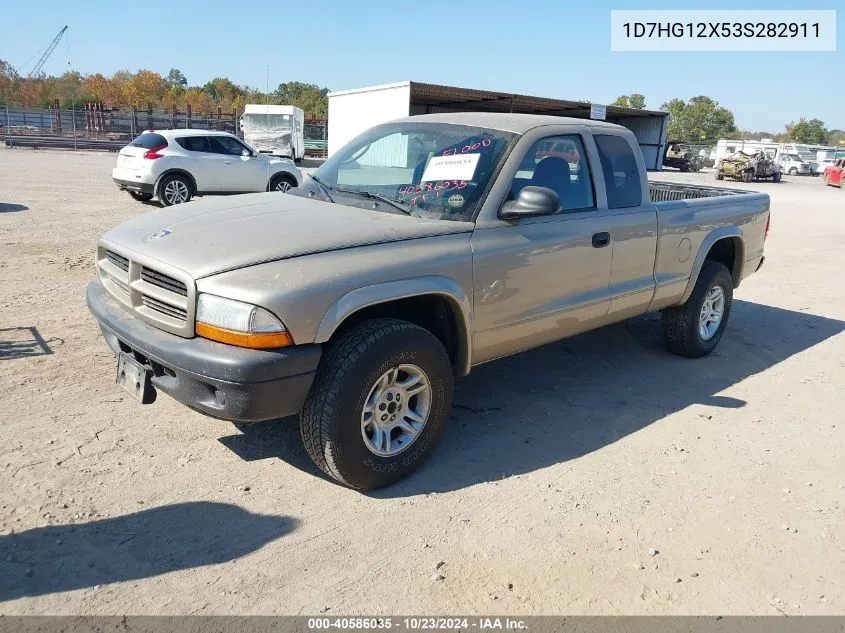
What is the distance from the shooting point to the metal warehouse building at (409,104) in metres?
17.2

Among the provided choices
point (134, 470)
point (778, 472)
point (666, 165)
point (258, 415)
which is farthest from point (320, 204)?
point (666, 165)

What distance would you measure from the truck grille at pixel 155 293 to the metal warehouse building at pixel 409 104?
450 inches

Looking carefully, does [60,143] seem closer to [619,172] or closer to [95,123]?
[95,123]

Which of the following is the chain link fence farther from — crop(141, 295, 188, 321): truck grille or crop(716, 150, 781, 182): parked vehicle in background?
crop(141, 295, 188, 321): truck grille

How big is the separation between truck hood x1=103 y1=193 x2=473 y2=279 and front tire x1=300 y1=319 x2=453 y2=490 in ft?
1.60

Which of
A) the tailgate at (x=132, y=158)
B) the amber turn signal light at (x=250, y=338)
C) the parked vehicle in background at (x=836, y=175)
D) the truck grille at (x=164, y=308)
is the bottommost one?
the amber turn signal light at (x=250, y=338)

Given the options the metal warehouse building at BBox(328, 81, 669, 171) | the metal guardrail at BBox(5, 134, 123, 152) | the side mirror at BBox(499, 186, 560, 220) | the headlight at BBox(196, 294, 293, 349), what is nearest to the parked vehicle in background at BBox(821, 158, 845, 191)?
the metal warehouse building at BBox(328, 81, 669, 171)

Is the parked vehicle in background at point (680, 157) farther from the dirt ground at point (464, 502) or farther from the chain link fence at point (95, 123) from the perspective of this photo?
the dirt ground at point (464, 502)

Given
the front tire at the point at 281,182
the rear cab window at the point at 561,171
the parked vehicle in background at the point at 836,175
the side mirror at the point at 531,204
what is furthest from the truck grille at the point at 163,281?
the parked vehicle in background at the point at 836,175

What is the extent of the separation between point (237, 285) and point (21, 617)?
150 centimetres

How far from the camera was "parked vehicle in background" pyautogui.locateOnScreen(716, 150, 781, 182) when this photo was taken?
36094mm

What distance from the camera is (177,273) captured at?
10.3 ft

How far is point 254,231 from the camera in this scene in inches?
136

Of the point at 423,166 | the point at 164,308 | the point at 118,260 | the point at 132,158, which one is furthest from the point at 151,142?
the point at 164,308
